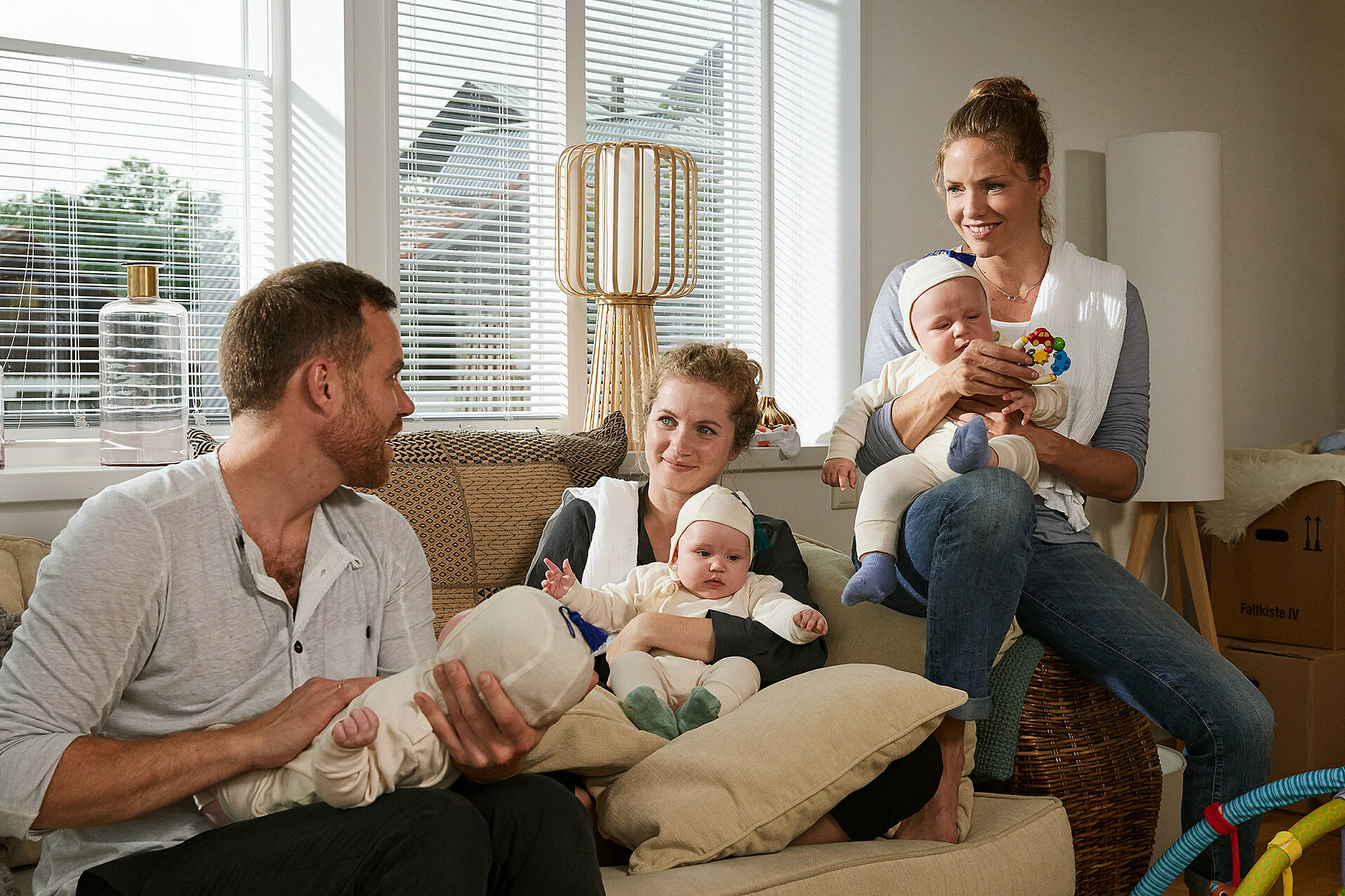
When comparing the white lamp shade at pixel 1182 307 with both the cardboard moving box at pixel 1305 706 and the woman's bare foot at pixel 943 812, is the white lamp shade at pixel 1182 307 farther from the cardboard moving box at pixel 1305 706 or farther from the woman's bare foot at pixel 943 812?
the woman's bare foot at pixel 943 812

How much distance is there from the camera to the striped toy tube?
136cm

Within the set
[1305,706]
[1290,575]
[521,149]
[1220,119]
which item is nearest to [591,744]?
[521,149]

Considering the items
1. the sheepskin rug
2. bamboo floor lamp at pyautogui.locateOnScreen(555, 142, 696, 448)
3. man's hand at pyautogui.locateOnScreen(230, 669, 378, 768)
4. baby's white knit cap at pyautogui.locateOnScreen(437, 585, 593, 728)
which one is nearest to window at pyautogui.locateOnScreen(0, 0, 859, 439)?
bamboo floor lamp at pyautogui.locateOnScreen(555, 142, 696, 448)

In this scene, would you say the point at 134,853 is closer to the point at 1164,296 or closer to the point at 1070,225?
the point at 1164,296

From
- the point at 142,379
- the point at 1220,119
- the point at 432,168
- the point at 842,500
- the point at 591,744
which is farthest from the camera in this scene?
the point at 1220,119

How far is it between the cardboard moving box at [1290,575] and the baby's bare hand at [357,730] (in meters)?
2.91

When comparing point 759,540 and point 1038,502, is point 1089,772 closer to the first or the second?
point 1038,502

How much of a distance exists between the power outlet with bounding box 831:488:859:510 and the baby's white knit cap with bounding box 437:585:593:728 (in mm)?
1967

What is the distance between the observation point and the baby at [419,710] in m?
1.04

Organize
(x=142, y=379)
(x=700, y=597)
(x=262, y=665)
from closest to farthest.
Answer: (x=262, y=665)
(x=700, y=597)
(x=142, y=379)

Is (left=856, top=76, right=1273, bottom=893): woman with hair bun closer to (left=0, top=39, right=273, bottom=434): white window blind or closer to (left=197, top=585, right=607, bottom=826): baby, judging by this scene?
(left=197, top=585, right=607, bottom=826): baby

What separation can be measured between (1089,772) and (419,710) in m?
1.13

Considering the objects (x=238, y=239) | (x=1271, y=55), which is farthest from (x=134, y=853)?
(x=1271, y=55)

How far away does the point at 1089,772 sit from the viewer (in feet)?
5.63
